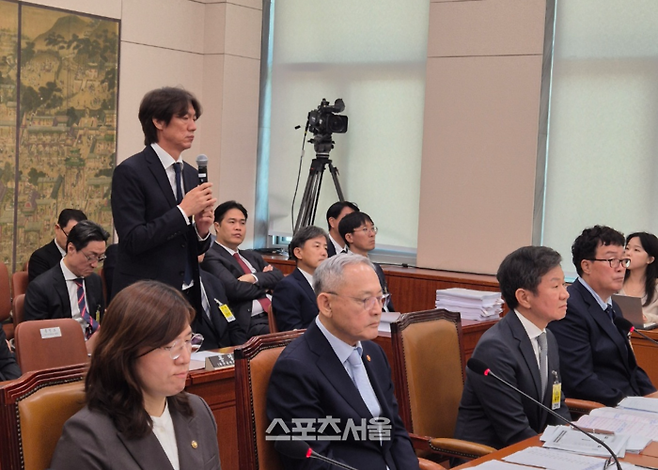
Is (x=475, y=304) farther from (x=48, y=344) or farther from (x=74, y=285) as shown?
(x=48, y=344)

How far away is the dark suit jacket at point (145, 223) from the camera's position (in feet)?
10.3

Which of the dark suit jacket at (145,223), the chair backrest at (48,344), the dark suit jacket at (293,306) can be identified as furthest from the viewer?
the dark suit jacket at (293,306)

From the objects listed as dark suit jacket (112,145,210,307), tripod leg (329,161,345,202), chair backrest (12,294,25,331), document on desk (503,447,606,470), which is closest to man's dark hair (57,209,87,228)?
chair backrest (12,294,25,331)

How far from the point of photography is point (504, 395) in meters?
2.79


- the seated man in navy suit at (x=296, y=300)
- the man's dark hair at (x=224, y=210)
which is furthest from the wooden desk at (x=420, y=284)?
the seated man in navy suit at (x=296, y=300)

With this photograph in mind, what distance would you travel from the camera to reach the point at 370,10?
733 cm

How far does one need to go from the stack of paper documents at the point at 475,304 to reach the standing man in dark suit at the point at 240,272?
110 cm

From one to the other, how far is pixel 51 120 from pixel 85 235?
1.83 m

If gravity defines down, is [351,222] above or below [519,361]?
above

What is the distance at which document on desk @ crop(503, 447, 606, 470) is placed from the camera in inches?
86.6

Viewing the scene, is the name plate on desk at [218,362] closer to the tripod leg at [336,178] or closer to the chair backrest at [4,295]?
the chair backrest at [4,295]

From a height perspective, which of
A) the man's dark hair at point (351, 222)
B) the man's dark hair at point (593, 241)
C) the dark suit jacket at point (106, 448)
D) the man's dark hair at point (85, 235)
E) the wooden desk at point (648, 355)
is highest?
the man's dark hair at point (593, 241)

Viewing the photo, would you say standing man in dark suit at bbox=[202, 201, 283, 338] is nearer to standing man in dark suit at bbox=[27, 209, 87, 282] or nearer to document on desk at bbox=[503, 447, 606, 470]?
standing man in dark suit at bbox=[27, 209, 87, 282]

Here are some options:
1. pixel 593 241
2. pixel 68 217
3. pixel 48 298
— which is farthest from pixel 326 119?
pixel 593 241
